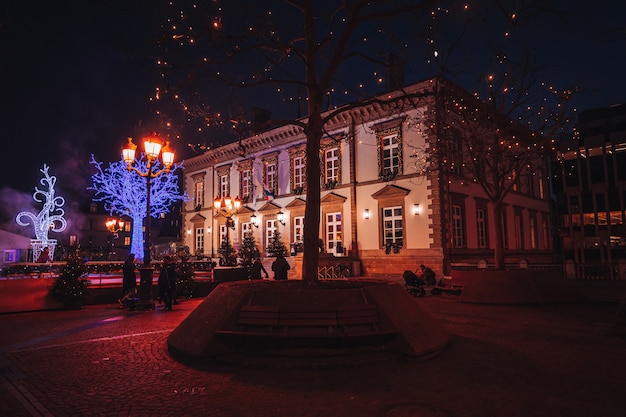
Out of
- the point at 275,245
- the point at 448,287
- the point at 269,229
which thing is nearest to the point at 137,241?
the point at 275,245

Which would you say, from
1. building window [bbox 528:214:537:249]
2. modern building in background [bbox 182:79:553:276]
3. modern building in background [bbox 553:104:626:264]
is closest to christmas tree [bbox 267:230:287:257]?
modern building in background [bbox 182:79:553:276]

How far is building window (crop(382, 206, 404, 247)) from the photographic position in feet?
78.8

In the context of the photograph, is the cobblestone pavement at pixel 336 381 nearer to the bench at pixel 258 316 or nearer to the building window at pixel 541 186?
the bench at pixel 258 316

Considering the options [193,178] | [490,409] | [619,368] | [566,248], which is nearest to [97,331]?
[490,409]

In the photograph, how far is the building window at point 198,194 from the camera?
3843 cm

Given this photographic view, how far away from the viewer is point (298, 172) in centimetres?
3023

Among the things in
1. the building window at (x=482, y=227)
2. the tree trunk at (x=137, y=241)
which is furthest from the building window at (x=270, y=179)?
the building window at (x=482, y=227)

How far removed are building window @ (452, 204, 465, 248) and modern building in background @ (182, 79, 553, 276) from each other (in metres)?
0.06

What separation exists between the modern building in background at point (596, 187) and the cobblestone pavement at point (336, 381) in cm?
3780

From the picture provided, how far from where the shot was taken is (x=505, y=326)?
31.0 ft

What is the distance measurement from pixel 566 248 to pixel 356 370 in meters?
47.0

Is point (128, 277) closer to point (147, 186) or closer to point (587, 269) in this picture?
point (147, 186)

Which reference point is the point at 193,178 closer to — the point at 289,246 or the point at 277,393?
the point at 289,246

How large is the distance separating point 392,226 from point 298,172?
8.80 m
